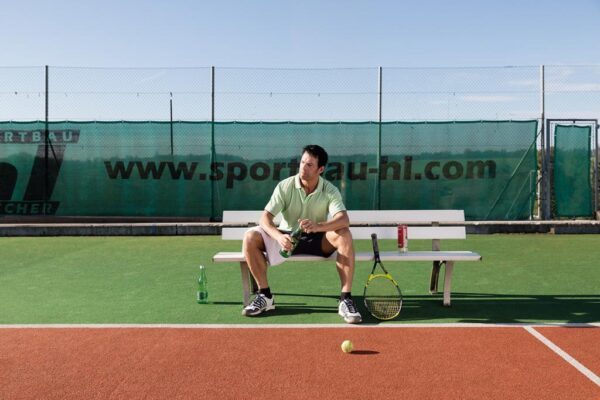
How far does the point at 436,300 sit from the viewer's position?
6590 mm

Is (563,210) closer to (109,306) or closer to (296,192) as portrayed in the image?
(296,192)

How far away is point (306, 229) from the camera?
5.84 meters

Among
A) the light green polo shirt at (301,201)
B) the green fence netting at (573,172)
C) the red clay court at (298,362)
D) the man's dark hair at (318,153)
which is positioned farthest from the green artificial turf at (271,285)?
the green fence netting at (573,172)

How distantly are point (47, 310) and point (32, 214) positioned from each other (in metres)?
8.30

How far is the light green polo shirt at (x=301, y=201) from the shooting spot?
6.14 metres

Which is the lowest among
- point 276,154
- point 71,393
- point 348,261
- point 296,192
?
point 71,393

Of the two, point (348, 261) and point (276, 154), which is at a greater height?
point (276, 154)

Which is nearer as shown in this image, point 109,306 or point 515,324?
point 515,324

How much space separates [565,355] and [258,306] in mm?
2516

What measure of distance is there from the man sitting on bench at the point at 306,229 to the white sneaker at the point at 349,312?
0.01 metres

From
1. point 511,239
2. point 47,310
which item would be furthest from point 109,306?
point 511,239

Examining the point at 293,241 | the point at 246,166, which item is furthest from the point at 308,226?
the point at 246,166

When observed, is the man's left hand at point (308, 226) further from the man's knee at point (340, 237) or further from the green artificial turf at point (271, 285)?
the green artificial turf at point (271, 285)

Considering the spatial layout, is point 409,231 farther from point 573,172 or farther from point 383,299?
point 573,172
